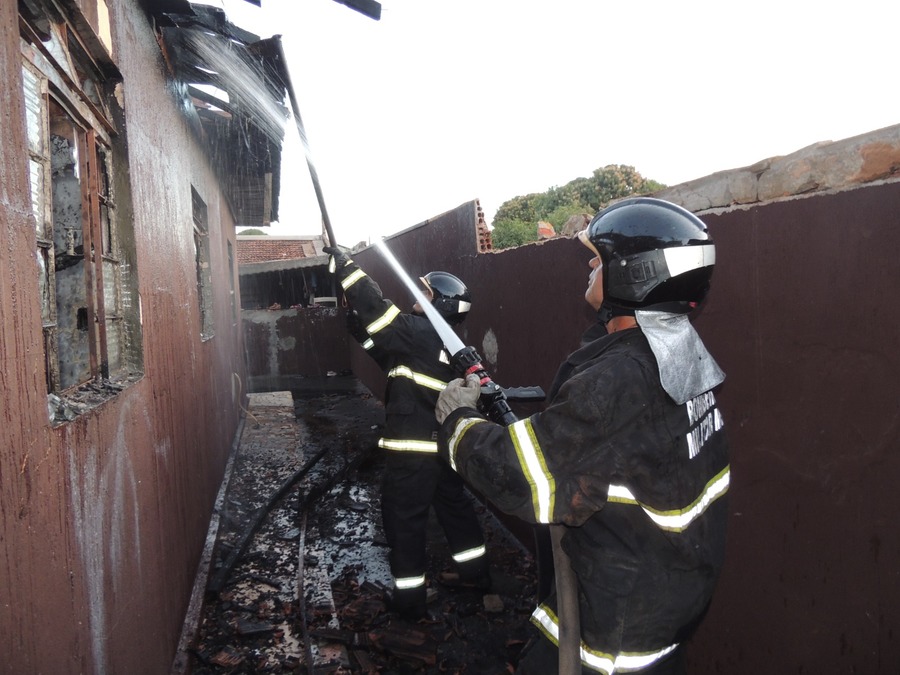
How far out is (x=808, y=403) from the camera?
2.05 meters

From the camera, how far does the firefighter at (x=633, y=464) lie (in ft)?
5.19

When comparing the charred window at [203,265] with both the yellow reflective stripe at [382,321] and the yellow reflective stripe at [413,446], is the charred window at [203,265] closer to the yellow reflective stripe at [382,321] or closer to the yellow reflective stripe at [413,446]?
the yellow reflective stripe at [382,321]

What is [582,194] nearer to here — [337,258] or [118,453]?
[337,258]

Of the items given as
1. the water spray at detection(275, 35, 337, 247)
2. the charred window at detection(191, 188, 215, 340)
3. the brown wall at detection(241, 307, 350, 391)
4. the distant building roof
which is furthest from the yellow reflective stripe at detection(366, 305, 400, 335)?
the distant building roof

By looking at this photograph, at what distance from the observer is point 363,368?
39.1ft

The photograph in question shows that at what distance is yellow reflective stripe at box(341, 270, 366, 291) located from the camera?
362 cm

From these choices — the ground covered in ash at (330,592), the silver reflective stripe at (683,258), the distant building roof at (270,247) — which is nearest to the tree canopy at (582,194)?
the distant building roof at (270,247)

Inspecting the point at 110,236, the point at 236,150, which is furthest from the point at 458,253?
the point at 110,236

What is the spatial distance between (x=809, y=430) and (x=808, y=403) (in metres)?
0.10

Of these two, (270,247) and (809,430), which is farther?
(270,247)

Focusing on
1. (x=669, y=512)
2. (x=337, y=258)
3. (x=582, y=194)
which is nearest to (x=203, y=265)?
(x=337, y=258)

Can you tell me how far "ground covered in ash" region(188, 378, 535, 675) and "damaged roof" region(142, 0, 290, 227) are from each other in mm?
3457

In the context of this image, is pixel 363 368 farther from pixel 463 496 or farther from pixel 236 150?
pixel 463 496

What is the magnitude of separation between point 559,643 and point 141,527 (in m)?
1.73
